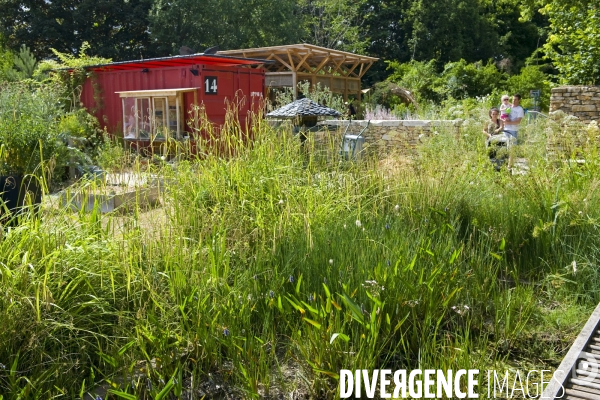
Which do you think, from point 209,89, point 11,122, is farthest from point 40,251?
point 209,89

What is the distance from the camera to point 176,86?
41.0 ft

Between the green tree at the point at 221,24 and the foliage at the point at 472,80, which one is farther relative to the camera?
the green tree at the point at 221,24

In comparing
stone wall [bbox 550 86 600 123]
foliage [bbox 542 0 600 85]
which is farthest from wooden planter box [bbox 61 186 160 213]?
foliage [bbox 542 0 600 85]

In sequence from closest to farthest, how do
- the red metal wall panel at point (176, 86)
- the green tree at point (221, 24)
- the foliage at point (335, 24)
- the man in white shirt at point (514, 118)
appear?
the man in white shirt at point (514, 118)
the red metal wall panel at point (176, 86)
the green tree at point (221, 24)
the foliage at point (335, 24)

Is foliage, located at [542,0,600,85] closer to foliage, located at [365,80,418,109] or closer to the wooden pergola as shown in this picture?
the wooden pergola

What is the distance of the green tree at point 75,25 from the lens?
90.0 ft

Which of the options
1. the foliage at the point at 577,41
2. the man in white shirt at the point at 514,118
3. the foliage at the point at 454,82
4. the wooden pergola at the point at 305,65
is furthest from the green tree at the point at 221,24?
the man in white shirt at the point at 514,118

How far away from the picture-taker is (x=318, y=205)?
4.04m

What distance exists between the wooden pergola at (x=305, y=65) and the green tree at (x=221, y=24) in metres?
7.25

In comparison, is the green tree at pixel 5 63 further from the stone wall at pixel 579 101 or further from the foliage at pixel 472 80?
the foliage at pixel 472 80

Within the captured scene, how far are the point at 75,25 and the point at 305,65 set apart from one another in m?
14.6

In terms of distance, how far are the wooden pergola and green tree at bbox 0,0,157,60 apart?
10.5 metres

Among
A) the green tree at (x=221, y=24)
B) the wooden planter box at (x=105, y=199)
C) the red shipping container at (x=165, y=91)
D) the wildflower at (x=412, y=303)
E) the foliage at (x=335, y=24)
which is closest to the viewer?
the wildflower at (x=412, y=303)

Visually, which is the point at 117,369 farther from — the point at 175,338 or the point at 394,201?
the point at 394,201
